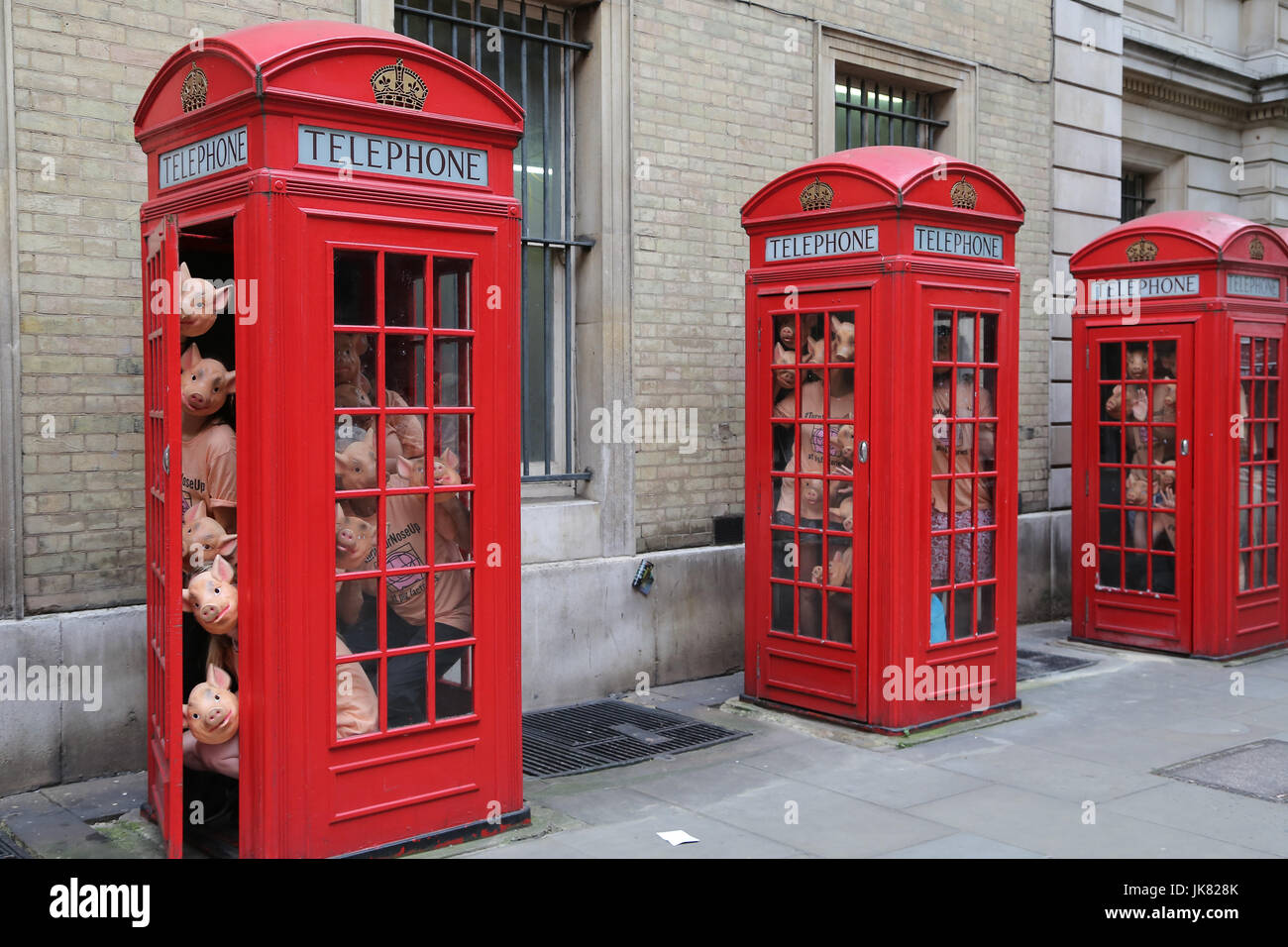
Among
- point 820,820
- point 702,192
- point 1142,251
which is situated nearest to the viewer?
point 820,820

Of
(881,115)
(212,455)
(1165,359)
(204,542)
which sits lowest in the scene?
(204,542)

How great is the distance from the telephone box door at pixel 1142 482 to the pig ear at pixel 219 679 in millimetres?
7340

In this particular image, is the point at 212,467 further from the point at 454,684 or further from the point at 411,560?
the point at 454,684

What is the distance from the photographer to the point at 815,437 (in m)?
7.49

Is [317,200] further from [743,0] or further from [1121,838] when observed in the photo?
[743,0]

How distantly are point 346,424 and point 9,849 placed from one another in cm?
234

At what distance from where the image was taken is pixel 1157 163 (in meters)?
14.1

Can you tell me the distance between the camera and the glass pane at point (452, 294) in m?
5.18

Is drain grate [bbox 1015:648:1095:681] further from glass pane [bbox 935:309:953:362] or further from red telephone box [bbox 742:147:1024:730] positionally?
glass pane [bbox 935:309:953:362]

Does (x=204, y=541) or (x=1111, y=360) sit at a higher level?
(x=1111, y=360)

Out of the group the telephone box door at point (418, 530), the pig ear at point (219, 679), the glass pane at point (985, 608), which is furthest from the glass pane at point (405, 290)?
the glass pane at point (985, 608)

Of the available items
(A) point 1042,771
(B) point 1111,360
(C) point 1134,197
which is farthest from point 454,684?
(C) point 1134,197

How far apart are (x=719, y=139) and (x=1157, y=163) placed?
24.6 ft
